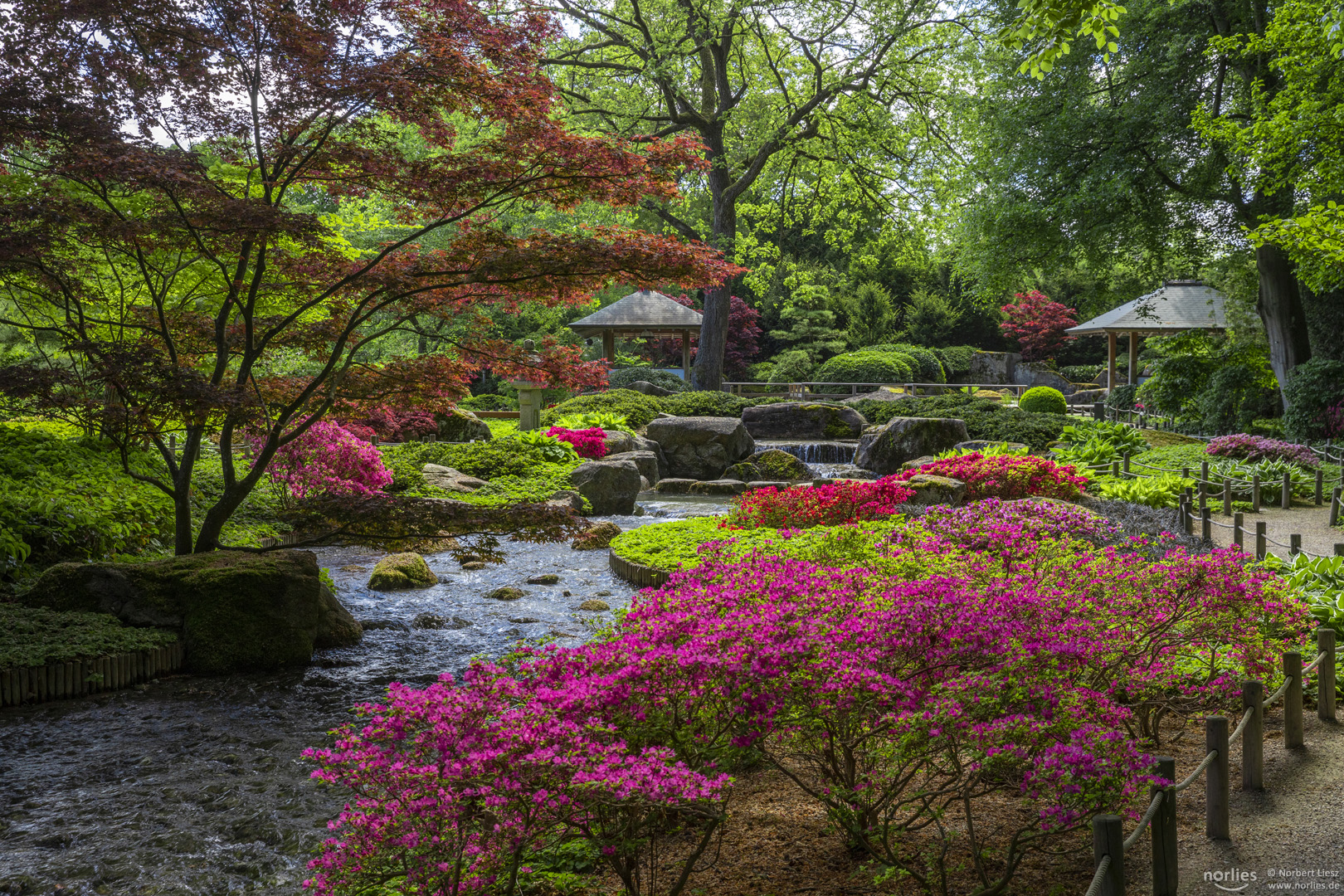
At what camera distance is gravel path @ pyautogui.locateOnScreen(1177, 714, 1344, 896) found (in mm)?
2906

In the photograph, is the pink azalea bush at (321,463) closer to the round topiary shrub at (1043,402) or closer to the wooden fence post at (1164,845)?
the wooden fence post at (1164,845)

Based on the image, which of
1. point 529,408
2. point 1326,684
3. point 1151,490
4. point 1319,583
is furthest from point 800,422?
point 1326,684

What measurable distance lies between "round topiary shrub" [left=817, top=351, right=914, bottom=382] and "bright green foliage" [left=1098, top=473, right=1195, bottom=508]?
657 inches

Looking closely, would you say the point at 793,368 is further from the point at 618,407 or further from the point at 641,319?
the point at 618,407

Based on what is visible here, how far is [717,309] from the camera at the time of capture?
71.6 feet

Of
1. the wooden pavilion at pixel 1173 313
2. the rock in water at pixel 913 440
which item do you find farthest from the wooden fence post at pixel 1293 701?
the wooden pavilion at pixel 1173 313

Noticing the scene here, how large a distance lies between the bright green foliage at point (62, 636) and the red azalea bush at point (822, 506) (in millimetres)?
5511

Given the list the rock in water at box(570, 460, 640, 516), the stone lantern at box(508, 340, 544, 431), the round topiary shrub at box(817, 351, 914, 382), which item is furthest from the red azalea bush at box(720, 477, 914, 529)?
the round topiary shrub at box(817, 351, 914, 382)

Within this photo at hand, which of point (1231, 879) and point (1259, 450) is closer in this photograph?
point (1231, 879)

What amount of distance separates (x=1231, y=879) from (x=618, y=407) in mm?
17454

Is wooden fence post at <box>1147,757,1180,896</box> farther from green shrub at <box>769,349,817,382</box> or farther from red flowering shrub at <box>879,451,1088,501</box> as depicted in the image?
green shrub at <box>769,349,817,382</box>

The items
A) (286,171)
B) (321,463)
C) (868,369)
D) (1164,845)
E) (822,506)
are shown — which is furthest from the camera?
(868,369)

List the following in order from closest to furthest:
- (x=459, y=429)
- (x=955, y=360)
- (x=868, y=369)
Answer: (x=459, y=429) < (x=868, y=369) < (x=955, y=360)

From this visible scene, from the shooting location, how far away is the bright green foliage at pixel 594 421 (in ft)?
56.6
